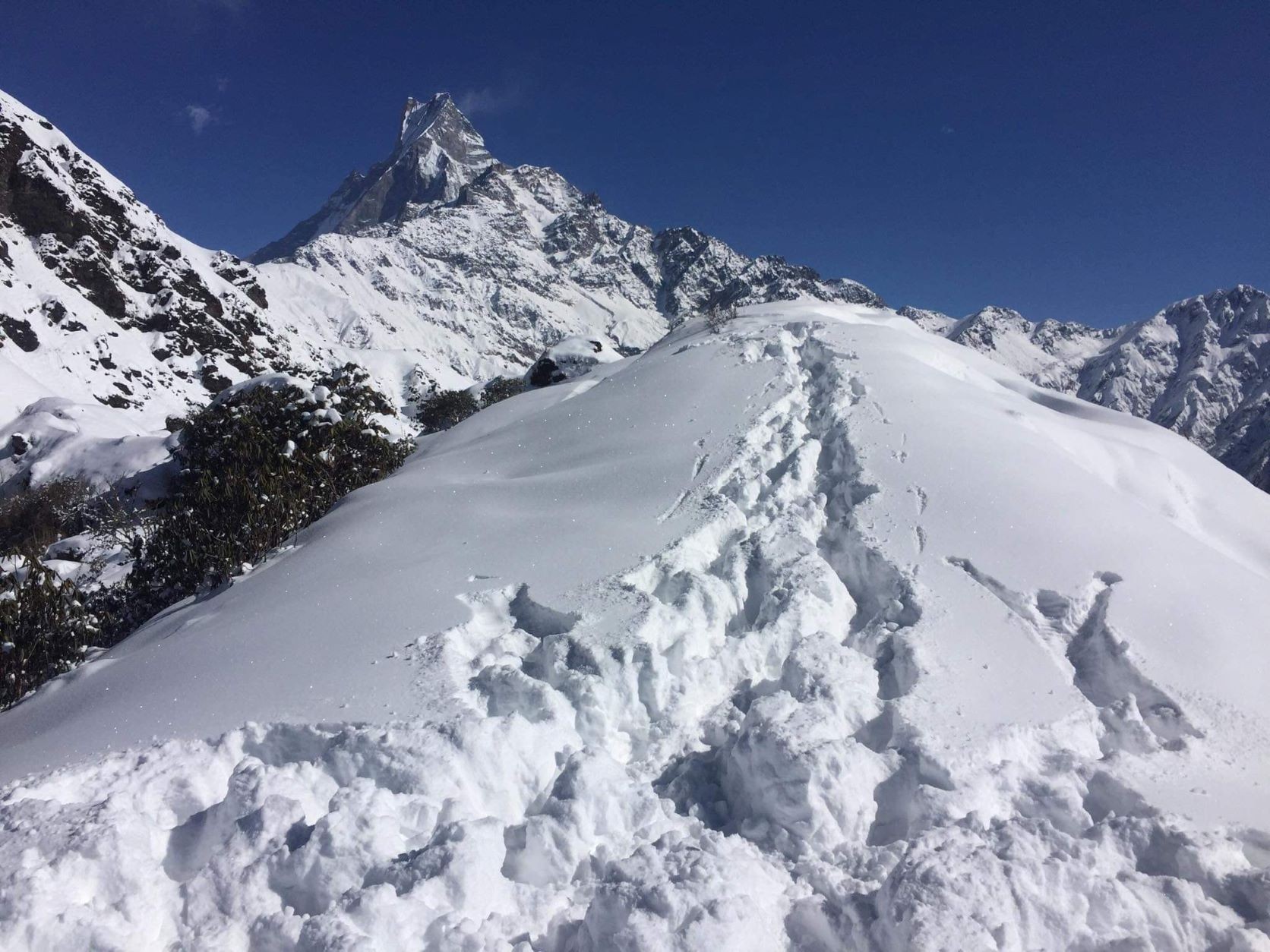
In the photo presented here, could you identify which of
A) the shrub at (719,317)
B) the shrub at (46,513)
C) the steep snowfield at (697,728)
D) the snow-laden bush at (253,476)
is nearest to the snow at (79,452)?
the shrub at (46,513)

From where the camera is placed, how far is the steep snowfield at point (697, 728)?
360 centimetres

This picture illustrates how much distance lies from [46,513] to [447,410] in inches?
658

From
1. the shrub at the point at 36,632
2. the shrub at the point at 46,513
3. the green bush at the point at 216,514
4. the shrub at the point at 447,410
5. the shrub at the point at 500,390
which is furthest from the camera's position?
the shrub at the point at 447,410

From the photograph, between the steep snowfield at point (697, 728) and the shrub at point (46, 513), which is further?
the shrub at point (46, 513)

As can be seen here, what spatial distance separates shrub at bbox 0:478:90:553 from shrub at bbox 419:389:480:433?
1408cm

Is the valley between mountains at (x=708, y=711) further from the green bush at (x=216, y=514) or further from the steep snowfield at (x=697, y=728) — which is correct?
the green bush at (x=216, y=514)

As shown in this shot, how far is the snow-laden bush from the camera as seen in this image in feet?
26.9

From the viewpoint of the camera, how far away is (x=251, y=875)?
12.1ft

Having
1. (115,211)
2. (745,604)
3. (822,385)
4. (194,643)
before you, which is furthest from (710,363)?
(115,211)

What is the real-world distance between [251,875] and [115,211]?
85.5 meters

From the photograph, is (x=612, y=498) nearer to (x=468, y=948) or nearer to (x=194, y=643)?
(x=194, y=643)

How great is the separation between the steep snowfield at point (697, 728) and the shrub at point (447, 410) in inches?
966

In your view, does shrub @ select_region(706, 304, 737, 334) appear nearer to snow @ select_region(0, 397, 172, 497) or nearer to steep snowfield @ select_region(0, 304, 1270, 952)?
steep snowfield @ select_region(0, 304, 1270, 952)

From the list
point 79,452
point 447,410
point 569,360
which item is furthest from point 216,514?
point 447,410
